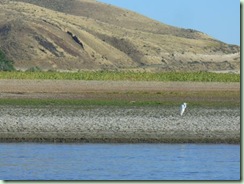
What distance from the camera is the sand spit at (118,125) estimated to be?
25516mm

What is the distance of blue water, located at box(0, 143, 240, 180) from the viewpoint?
62.0 feet

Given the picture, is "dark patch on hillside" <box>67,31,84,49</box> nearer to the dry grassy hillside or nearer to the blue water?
the dry grassy hillside

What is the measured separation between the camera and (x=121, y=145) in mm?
24516

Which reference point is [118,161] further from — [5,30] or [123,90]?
[5,30]

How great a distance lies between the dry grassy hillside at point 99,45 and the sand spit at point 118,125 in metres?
69.8

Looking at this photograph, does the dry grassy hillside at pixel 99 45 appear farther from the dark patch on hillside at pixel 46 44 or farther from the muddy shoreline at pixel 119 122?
the muddy shoreline at pixel 119 122

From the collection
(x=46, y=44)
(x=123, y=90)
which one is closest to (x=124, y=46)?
(x=46, y=44)

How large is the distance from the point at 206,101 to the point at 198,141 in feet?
44.4

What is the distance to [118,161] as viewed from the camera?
2116 cm

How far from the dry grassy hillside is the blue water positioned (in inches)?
3070

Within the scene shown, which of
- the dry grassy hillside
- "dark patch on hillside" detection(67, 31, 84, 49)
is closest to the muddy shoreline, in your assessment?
the dry grassy hillside

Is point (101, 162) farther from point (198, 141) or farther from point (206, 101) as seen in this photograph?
point (206, 101)

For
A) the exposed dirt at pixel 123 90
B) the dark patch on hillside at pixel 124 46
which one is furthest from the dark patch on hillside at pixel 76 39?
the exposed dirt at pixel 123 90

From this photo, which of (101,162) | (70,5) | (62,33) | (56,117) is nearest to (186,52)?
(62,33)
